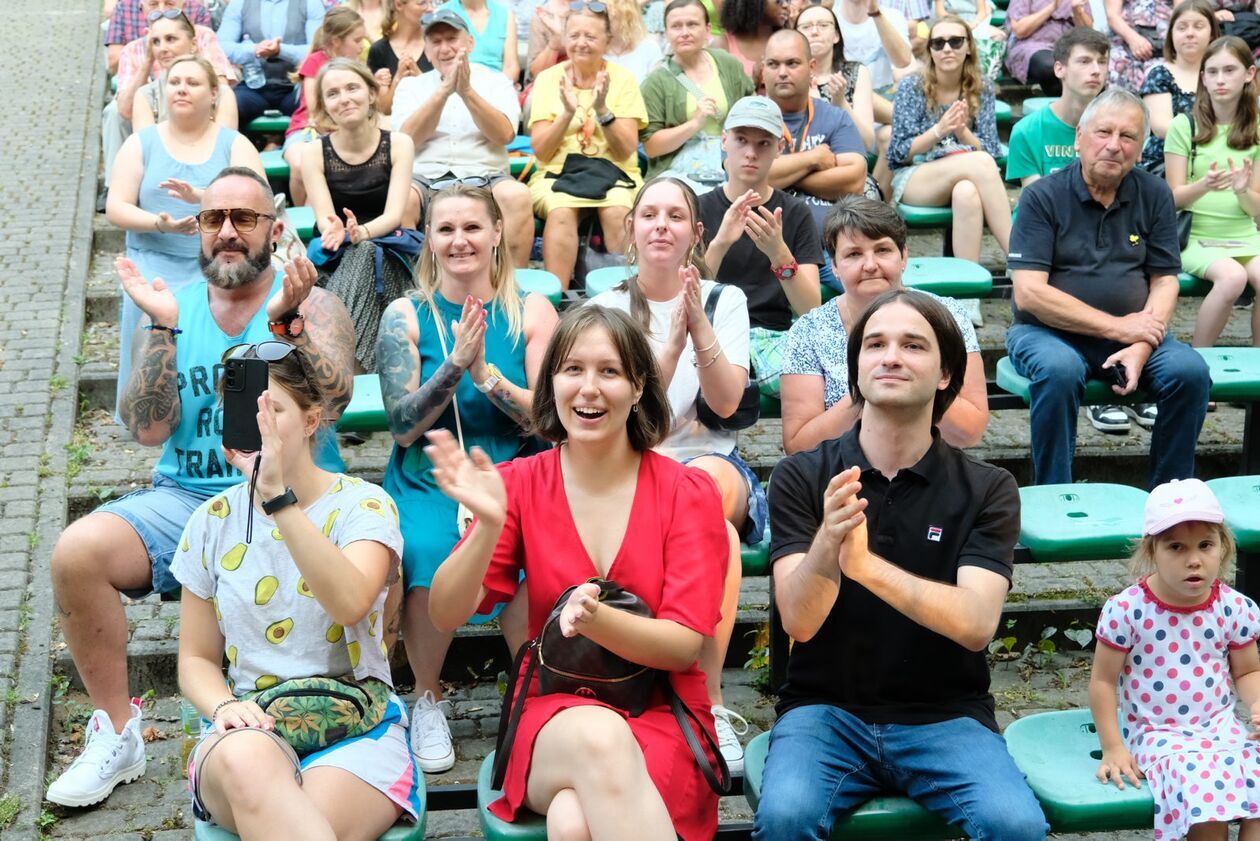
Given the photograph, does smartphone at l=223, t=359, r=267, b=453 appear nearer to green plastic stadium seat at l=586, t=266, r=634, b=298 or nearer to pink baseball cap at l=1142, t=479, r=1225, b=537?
pink baseball cap at l=1142, t=479, r=1225, b=537

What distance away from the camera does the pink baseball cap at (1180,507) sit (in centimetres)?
312

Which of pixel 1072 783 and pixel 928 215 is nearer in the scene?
pixel 1072 783

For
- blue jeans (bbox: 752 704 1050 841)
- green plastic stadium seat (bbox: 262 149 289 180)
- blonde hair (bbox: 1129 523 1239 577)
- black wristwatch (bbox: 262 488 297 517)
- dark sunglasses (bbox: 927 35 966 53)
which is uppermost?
dark sunglasses (bbox: 927 35 966 53)

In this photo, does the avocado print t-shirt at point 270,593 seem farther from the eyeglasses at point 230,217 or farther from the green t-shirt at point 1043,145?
the green t-shirt at point 1043,145

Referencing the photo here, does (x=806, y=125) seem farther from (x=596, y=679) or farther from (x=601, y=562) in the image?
(x=596, y=679)

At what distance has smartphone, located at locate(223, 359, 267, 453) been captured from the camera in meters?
2.99

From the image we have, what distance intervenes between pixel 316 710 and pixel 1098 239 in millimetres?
3299

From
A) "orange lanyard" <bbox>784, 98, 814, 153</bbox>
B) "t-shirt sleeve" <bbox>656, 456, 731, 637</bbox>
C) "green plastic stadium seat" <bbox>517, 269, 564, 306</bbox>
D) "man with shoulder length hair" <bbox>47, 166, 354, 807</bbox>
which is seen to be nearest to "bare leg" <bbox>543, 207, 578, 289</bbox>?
"green plastic stadium seat" <bbox>517, 269, 564, 306</bbox>

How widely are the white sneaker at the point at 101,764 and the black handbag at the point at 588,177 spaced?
118 inches

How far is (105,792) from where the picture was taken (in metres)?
3.67

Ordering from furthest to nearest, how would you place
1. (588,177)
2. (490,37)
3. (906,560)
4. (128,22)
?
(128,22) → (490,37) → (588,177) → (906,560)

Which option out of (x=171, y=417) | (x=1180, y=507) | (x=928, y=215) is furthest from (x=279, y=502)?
(x=928, y=215)

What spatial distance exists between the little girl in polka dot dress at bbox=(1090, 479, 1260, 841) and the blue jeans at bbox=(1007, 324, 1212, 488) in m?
1.42

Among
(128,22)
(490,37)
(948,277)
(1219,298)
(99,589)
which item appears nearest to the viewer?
(99,589)
